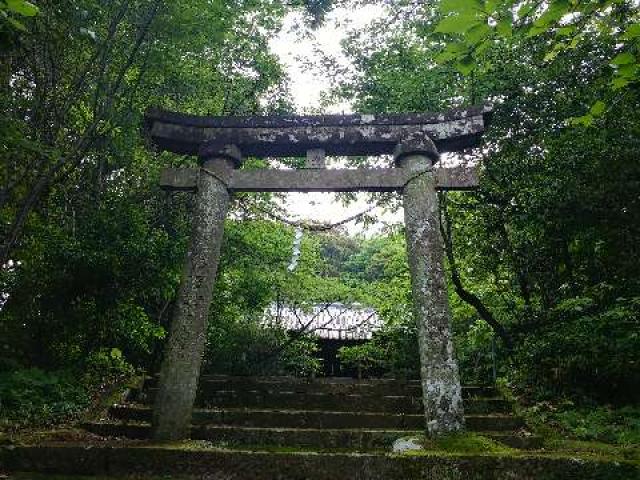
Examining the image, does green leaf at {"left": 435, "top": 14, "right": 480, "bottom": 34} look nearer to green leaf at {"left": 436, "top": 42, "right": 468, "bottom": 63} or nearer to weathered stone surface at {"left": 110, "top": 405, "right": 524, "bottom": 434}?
green leaf at {"left": 436, "top": 42, "right": 468, "bottom": 63}

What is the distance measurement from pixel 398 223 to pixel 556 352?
4711 millimetres

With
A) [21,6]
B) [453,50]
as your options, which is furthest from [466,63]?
[21,6]

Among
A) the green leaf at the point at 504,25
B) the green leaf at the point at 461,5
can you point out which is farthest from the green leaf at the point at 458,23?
the green leaf at the point at 504,25

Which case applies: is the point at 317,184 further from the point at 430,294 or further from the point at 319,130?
the point at 430,294

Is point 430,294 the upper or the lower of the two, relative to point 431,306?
upper

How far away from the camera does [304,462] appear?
180 inches

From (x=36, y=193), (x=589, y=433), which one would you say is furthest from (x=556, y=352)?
(x=36, y=193)

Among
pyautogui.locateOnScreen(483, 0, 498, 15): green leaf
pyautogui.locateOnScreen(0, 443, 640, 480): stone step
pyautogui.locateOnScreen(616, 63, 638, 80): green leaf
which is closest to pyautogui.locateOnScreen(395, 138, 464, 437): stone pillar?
pyautogui.locateOnScreen(0, 443, 640, 480): stone step

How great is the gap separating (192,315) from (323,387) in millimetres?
3138

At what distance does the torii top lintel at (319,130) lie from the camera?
6.64 metres

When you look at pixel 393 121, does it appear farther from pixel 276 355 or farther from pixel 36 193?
pixel 276 355

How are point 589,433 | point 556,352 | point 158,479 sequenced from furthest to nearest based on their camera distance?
point 556,352 < point 589,433 < point 158,479

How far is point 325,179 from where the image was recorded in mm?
6438

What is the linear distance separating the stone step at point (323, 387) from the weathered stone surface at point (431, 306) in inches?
95.1
